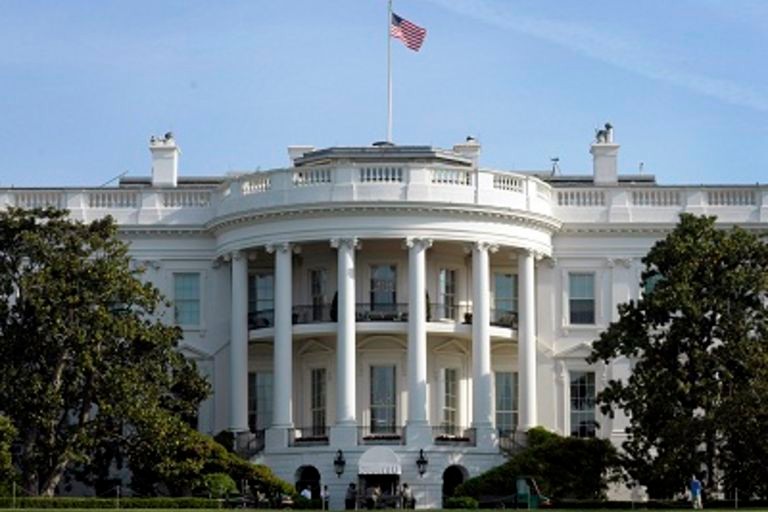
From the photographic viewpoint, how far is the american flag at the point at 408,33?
69.9 metres

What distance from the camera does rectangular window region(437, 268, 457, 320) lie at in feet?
229

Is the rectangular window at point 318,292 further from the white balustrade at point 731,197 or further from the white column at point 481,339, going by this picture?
the white balustrade at point 731,197

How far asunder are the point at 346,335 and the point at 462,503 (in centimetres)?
792

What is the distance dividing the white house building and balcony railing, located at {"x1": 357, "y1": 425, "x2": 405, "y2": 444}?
93 mm

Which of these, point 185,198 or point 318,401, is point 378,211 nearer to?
point 318,401

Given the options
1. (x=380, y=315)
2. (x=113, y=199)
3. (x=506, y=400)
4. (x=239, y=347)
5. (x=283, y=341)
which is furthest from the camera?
(x=113, y=199)

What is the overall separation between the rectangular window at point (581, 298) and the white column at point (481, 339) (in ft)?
15.5

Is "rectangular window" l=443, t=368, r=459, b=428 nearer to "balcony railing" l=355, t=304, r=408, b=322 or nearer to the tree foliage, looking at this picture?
"balcony railing" l=355, t=304, r=408, b=322

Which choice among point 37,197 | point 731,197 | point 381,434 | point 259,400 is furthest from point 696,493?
point 37,197

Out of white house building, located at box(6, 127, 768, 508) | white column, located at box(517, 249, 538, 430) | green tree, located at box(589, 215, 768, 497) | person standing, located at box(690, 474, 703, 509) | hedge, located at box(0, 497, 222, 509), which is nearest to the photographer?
hedge, located at box(0, 497, 222, 509)

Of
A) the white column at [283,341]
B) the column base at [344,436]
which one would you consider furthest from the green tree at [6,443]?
the column base at [344,436]

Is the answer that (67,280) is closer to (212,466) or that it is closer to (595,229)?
(212,466)

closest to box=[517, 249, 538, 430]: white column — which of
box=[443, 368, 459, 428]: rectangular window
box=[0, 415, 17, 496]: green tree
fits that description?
box=[443, 368, 459, 428]: rectangular window

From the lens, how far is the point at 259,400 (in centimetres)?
7125
